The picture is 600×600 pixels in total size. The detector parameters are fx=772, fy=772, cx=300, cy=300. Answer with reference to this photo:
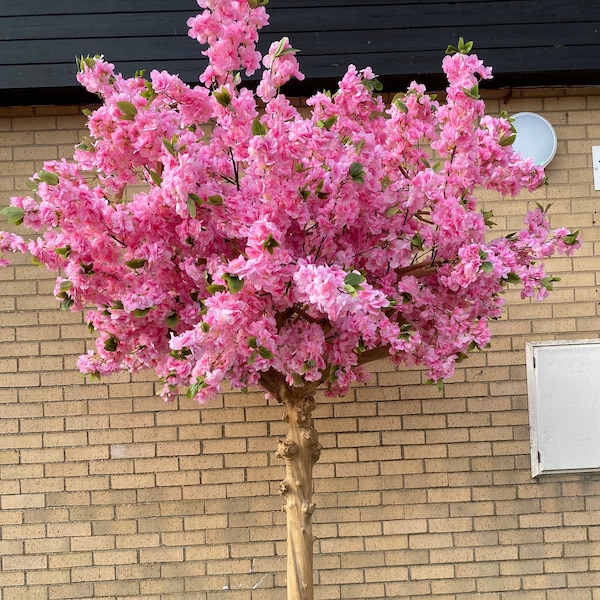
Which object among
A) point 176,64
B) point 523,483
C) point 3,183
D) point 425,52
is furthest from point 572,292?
point 3,183

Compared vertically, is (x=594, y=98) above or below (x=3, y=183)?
above

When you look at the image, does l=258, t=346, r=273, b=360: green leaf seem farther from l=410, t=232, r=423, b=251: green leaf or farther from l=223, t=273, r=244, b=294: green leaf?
l=410, t=232, r=423, b=251: green leaf

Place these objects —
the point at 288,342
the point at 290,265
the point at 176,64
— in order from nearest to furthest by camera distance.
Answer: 1. the point at 290,265
2. the point at 288,342
3. the point at 176,64

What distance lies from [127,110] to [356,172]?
90 centimetres

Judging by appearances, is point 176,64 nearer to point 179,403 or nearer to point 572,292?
point 179,403

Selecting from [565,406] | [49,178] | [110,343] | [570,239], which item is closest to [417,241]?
[570,239]

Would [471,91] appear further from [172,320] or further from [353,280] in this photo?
[172,320]

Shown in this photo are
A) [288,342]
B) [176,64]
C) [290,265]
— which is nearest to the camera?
[290,265]

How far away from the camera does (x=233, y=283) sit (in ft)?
9.12

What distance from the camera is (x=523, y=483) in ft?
16.0

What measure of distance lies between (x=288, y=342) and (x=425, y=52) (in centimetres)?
240

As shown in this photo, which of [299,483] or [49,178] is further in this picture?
[299,483]

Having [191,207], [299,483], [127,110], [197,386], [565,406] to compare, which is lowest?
[299,483]

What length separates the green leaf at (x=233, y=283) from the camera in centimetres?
278
